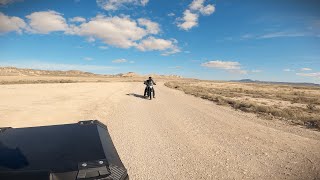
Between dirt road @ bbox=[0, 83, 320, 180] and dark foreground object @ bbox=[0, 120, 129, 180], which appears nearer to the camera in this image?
dark foreground object @ bbox=[0, 120, 129, 180]

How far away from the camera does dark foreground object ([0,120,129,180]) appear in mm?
2396

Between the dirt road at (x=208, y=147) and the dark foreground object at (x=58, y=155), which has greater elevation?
the dark foreground object at (x=58, y=155)

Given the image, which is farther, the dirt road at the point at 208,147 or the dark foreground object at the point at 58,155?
the dirt road at the point at 208,147

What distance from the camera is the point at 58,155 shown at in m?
2.74

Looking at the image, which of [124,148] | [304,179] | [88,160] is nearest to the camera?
[88,160]

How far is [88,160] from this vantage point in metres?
2.65

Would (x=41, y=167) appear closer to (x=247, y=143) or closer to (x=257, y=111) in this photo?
(x=247, y=143)

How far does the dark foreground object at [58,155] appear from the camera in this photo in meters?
2.40

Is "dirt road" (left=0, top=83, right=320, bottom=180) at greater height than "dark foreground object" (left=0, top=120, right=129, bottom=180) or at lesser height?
lesser

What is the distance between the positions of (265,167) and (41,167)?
20.6 ft

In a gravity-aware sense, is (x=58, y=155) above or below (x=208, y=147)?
above

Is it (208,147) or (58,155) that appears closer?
(58,155)

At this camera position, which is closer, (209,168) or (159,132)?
(209,168)

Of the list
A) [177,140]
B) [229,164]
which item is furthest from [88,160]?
[177,140]
